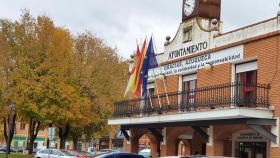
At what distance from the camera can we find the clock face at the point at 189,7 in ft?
84.1


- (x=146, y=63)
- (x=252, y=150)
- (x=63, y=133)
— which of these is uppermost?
(x=146, y=63)

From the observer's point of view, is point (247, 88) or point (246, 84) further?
point (247, 88)

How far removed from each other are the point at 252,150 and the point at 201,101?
314 cm

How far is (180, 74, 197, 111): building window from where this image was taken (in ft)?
75.6

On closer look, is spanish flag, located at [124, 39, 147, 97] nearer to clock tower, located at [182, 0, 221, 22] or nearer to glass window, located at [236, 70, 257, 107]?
clock tower, located at [182, 0, 221, 22]

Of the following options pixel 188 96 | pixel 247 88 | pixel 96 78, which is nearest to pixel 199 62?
pixel 188 96

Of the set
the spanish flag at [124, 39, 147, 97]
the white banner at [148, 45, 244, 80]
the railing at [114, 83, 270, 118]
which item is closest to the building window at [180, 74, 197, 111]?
the railing at [114, 83, 270, 118]

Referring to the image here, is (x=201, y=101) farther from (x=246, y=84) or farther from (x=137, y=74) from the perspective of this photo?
(x=137, y=74)

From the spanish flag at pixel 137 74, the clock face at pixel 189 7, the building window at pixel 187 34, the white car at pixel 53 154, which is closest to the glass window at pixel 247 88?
the building window at pixel 187 34

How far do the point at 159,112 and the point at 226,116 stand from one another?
5.93m

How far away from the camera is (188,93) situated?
24.4 meters

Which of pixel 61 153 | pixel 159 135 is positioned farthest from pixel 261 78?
pixel 61 153

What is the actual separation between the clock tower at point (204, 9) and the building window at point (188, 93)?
3008mm

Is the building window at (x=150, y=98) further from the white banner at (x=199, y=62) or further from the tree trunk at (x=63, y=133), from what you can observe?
the tree trunk at (x=63, y=133)
